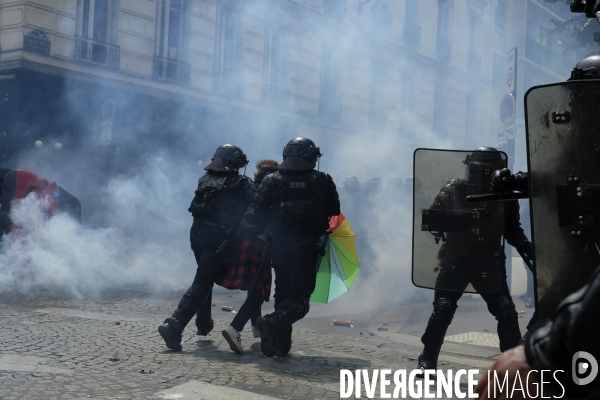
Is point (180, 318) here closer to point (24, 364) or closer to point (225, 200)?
point (225, 200)

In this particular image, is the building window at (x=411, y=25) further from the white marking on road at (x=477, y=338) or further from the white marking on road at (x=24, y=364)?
the white marking on road at (x=24, y=364)

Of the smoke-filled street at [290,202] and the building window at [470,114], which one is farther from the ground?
the building window at [470,114]

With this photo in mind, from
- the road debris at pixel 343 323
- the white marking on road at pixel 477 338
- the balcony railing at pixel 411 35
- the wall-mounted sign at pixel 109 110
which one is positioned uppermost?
the balcony railing at pixel 411 35

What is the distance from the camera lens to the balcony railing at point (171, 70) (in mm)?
14812

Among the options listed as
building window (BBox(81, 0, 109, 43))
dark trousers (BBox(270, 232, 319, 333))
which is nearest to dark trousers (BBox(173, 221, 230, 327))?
dark trousers (BBox(270, 232, 319, 333))

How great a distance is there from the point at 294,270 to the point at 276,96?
1201 cm

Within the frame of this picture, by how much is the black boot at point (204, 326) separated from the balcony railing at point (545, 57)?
2097 cm

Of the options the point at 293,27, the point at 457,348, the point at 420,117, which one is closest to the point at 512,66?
the point at 457,348

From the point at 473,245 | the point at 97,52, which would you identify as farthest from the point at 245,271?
the point at 97,52

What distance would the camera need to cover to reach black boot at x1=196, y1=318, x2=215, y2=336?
214 inches

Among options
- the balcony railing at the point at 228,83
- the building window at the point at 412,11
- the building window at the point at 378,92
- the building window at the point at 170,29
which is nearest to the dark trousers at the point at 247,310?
the building window at the point at 170,29

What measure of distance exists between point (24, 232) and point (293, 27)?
9611mm

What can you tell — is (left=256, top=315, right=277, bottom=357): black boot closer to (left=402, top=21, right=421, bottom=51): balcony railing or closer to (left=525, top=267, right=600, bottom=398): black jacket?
(left=525, top=267, right=600, bottom=398): black jacket

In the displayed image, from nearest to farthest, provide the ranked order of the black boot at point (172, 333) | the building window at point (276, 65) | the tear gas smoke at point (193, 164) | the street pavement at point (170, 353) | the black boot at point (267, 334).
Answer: the street pavement at point (170, 353) → the black boot at point (267, 334) → the black boot at point (172, 333) → the tear gas smoke at point (193, 164) → the building window at point (276, 65)
